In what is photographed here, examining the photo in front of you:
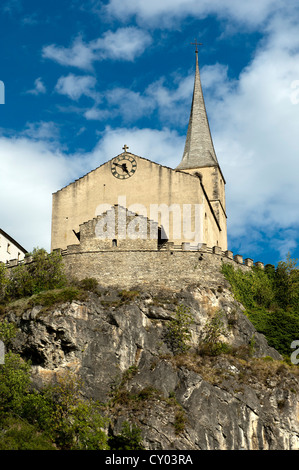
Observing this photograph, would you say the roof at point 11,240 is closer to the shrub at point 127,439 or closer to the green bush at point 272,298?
the green bush at point 272,298

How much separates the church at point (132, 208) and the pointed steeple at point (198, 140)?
9.99 metres

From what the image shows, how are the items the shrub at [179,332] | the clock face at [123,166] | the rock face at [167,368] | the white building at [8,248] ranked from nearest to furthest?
1. the rock face at [167,368]
2. the shrub at [179,332]
3. the clock face at [123,166]
4. the white building at [8,248]

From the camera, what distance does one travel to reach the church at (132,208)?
55250 mm

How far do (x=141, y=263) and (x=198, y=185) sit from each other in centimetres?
967

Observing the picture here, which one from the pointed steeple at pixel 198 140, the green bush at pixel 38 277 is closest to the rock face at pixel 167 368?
the green bush at pixel 38 277

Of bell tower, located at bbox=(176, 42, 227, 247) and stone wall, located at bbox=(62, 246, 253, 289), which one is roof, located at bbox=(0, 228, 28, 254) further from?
bell tower, located at bbox=(176, 42, 227, 247)

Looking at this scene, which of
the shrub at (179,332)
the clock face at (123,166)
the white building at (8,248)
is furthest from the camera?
the white building at (8,248)

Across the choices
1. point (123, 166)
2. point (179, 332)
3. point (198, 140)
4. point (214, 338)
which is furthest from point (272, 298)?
point (198, 140)

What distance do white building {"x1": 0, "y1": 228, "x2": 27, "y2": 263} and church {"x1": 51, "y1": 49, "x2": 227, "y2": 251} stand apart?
19.7 feet

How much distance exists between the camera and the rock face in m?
42.6

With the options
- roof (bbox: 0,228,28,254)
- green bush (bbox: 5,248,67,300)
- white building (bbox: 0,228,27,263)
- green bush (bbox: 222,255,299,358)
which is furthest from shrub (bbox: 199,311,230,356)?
roof (bbox: 0,228,28,254)

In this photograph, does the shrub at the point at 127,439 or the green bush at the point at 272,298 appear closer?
the shrub at the point at 127,439

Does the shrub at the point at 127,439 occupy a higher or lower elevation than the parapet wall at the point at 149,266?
lower
